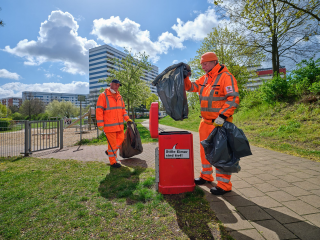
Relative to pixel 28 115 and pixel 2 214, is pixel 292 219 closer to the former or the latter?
pixel 2 214

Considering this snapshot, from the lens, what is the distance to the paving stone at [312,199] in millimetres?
2422

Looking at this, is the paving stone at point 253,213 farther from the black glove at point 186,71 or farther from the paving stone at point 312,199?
the black glove at point 186,71

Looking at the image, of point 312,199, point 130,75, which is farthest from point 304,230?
point 130,75

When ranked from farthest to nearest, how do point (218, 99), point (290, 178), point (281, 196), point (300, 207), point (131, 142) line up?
point (131, 142) → point (290, 178) → point (218, 99) → point (281, 196) → point (300, 207)

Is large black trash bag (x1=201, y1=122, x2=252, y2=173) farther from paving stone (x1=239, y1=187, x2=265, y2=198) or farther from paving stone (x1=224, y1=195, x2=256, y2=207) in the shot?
paving stone (x1=239, y1=187, x2=265, y2=198)

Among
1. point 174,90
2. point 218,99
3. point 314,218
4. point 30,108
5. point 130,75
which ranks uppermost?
point 130,75

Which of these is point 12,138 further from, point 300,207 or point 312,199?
point 312,199

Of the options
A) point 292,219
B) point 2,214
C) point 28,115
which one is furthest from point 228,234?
point 28,115

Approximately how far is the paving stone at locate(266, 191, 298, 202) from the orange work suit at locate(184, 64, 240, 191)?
630 millimetres

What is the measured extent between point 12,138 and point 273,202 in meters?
7.61

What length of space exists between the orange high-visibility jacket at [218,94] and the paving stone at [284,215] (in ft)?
4.34

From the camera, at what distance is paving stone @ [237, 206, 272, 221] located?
2.15 m

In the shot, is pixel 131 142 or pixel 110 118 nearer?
pixel 110 118

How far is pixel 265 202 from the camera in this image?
98.7 inches
